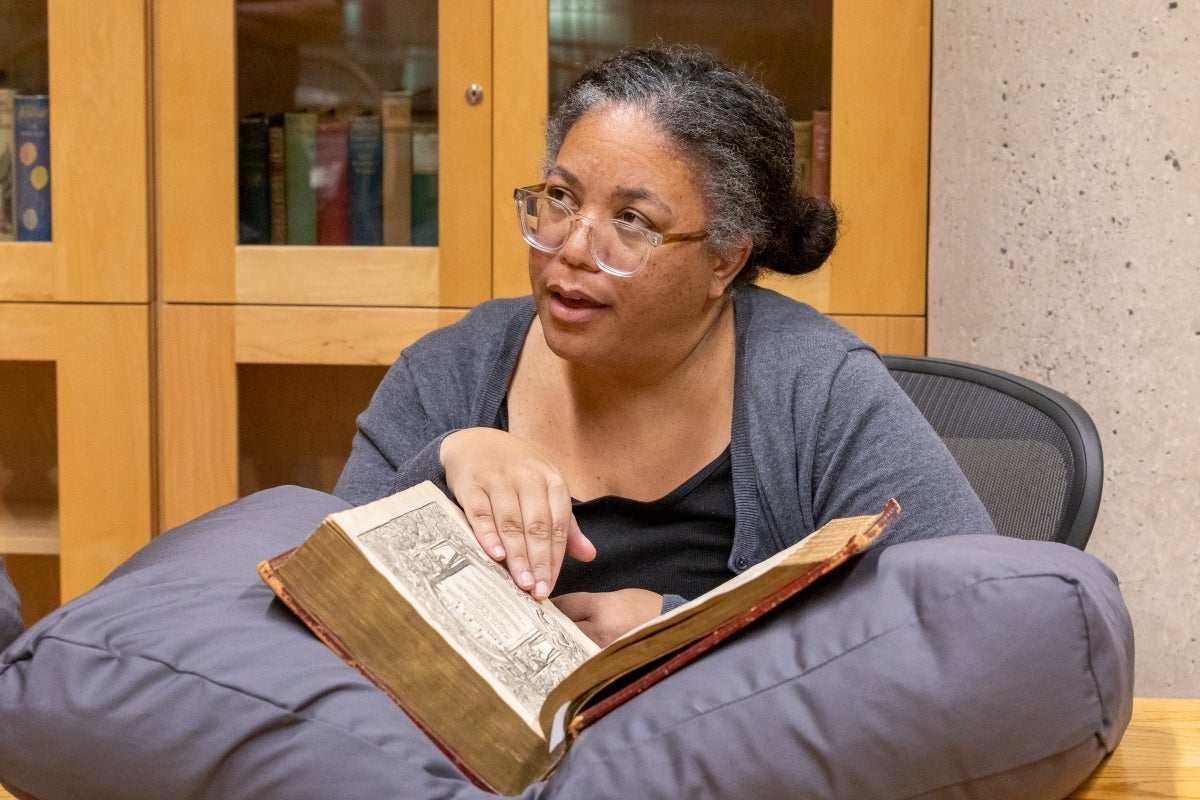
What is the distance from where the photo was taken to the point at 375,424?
1.29 m

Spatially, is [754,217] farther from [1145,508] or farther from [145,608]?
[145,608]

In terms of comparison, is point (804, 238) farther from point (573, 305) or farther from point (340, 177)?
point (340, 177)

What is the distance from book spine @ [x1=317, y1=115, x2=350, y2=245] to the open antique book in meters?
1.33

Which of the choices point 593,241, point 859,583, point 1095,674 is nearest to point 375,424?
point 593,241

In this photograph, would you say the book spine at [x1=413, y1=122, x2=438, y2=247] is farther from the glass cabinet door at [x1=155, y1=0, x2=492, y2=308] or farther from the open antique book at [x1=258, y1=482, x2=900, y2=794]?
the open antique book at [x1=258, y1=482, x2=900, y2=794]

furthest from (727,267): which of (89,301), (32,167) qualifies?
(32,167)

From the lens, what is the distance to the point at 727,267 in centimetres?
132

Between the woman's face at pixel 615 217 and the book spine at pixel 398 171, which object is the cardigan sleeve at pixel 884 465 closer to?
the woman's face at pixel 615 217

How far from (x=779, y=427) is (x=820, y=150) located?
936 millimetres

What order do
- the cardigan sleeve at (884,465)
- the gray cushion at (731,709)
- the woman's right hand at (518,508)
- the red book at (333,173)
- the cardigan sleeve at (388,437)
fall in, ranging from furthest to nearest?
1. the red book at (333,173)
2. the cardigan sleeve at (388,437)
3. the cardigan sleeve at (884,465)
4. the woman's right hand at (518,508)
5. the gray cushion at (731,709)

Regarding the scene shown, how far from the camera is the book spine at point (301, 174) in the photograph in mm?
2096

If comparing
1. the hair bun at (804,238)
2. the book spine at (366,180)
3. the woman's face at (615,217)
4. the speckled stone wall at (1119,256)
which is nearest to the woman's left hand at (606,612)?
the woman's face at (615,217)

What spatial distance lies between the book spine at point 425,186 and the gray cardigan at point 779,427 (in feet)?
2.36

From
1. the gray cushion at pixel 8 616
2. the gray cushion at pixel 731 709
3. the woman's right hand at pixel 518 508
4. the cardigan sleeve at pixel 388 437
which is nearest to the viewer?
the gray cushion at pixel 731 709
